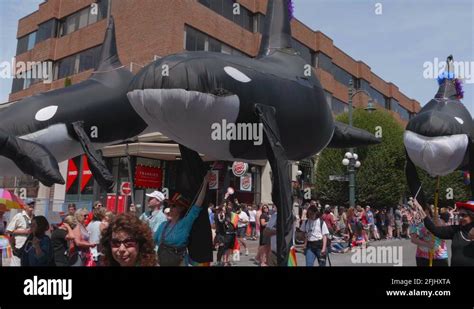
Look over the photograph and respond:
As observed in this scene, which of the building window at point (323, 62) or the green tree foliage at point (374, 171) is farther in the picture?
the building window at point (323, 62)

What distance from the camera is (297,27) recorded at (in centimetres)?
2716

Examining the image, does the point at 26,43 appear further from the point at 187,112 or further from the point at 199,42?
→ the point at 187,112

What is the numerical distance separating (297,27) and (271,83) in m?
23.8

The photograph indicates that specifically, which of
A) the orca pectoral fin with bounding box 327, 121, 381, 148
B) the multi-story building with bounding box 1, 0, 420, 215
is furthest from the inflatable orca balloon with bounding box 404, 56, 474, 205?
the multi-story building with bounding box 1, 0, 420, 215

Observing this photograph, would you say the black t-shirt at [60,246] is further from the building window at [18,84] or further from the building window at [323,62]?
the building window at [323,62]

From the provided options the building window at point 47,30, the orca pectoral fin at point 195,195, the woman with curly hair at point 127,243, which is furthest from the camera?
the building window at point 47,30

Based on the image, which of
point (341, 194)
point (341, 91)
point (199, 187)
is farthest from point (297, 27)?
point (199, 187)

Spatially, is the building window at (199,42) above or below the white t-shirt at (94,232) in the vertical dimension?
above

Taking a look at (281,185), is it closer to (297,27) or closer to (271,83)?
(271,83)

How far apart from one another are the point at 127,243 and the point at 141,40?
18469mm

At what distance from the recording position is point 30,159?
4.68 meters

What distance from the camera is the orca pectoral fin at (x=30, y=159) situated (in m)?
4.62

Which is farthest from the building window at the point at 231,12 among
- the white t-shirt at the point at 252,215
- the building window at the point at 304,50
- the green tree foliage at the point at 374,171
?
the white t-shirt at the point at 252,215

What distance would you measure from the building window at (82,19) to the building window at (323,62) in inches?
551
